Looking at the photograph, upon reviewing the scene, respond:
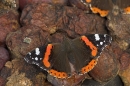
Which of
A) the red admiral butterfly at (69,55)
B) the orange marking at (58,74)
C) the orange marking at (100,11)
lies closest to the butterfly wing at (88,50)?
the red admiral butterfly at (69,55)

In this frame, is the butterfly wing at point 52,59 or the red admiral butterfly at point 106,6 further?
the red admiral butterfly at point 106,6

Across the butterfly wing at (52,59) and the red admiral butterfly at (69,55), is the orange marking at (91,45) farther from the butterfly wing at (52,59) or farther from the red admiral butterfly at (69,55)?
the butterfly wing at (52,59)

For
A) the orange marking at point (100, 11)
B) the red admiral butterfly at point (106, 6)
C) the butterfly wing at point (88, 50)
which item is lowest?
the butterfly wing at point (88, 50)

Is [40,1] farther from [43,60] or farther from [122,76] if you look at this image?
[122,76]

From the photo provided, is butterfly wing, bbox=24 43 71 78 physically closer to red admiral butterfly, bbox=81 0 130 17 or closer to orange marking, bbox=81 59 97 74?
orange marking, bbox=81 59 97 74

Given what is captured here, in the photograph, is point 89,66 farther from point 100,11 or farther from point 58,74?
point 100,11

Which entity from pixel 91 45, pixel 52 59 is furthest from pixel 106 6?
pixel 52 59
